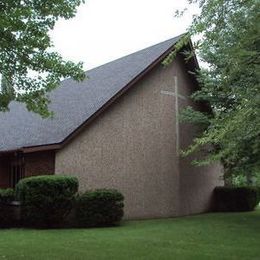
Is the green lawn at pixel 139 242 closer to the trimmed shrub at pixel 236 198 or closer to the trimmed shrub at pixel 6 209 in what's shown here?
the trimmed shrub at pixel 6 209

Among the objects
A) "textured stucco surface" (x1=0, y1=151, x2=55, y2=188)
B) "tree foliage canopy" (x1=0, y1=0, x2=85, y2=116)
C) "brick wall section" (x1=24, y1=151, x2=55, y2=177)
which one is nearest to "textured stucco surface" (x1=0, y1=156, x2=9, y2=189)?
"textured stucco surface" (x1=0, y1=151, x2=55, y2=188)

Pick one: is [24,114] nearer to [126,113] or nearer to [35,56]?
[126,113]

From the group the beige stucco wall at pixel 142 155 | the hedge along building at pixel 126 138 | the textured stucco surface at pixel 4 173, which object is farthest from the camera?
the textured stucco surface at pixel 4 173

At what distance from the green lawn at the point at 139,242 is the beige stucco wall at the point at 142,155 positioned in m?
2.91

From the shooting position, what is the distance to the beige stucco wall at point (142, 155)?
19.4m

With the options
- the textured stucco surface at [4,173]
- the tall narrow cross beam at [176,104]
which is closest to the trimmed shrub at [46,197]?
the textured stucco surface at [4,173]

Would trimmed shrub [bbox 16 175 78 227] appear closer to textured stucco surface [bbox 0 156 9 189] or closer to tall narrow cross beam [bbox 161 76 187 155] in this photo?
textured stucco surface [bbox 0 156 9 189]

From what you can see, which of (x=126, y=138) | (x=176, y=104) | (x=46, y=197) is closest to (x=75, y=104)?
(x=126, y=138)

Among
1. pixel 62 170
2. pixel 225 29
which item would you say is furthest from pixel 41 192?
pixel 225 29

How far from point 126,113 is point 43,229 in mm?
6562

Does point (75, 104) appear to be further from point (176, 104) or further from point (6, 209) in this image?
point (6, 209)

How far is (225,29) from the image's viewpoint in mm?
9750

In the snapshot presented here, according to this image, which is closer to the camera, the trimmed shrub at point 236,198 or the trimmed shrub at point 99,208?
the trimmed shrub at point 99,208

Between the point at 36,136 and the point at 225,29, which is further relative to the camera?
the point at 36,136
